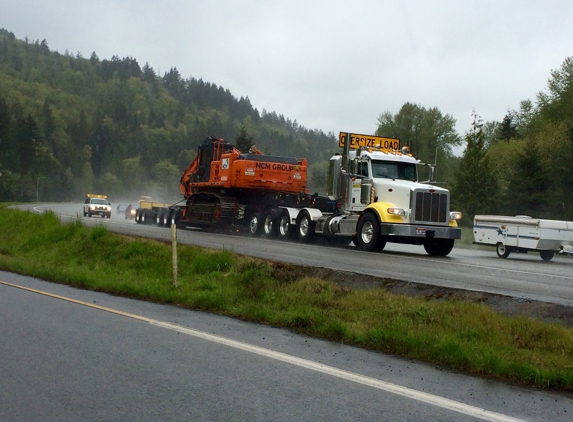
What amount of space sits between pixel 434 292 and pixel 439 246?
1106 cm

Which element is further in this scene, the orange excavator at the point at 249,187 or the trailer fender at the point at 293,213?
the orange excavator at the point at 249,187

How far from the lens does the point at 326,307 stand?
35.9 ft

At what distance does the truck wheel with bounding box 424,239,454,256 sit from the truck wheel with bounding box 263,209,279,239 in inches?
306

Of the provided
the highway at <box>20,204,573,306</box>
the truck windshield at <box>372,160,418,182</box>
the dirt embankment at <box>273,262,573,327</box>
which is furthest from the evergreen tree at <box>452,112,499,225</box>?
the dirt embankment at <box>273,262,573,327</box>

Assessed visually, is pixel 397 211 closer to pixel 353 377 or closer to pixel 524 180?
pixel 353 377

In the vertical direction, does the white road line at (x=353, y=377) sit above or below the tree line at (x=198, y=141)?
below

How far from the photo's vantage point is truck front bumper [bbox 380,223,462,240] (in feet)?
69.6

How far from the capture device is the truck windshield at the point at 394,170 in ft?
77.1

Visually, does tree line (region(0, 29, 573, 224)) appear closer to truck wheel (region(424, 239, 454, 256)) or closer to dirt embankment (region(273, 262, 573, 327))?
truck wheel (region(424, 239, 454, 256))

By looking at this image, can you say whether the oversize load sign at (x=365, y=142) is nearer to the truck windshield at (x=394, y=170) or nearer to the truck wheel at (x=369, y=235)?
the truck windshield at (x=394, y=170)

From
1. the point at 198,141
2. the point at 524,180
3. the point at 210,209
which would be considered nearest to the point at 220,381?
the point at 210,209

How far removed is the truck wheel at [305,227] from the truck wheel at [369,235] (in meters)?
3.73

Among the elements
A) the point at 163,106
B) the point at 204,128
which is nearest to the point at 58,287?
the point at 204,128

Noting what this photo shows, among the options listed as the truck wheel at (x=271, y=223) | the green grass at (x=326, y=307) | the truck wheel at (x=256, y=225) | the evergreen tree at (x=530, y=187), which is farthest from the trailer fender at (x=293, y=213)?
the evergreen tree at (x=530, y=187)
